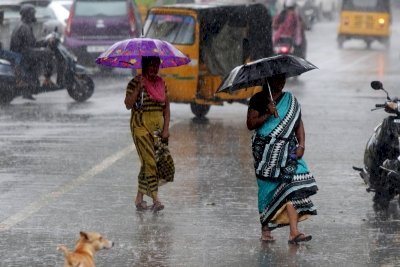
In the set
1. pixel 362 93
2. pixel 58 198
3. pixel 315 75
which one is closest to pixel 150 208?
pixel 58 198

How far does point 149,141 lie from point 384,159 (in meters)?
2.06

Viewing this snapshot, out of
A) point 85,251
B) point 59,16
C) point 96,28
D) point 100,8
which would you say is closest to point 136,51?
point 85,251

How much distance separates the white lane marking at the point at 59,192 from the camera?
34.3 feet

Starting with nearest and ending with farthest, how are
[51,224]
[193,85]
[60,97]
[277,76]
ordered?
[277,76] → [51,224] → [193,85] → [60,97]

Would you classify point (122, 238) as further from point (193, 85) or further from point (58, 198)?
point (193, 85)

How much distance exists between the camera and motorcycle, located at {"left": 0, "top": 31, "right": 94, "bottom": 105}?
21.6 meters

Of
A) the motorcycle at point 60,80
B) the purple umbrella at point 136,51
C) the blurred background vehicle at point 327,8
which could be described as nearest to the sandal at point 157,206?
the purple umbrella at point 136,51

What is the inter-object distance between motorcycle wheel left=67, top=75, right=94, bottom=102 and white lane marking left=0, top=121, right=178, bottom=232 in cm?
689

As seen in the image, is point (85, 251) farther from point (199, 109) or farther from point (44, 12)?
point (44, 12)

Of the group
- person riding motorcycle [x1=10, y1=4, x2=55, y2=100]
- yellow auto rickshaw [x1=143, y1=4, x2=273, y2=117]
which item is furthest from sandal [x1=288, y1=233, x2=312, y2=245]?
person riding motorcycle [x1=10, y1=4, x2=55, y2=100]

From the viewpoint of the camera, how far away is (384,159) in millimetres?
11445

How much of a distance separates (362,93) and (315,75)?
5.62 metres

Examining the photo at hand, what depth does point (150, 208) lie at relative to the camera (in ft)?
36.7

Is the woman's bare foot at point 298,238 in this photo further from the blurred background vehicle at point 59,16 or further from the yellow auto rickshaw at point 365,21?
the yellow auto rickshaw at point 365,21
